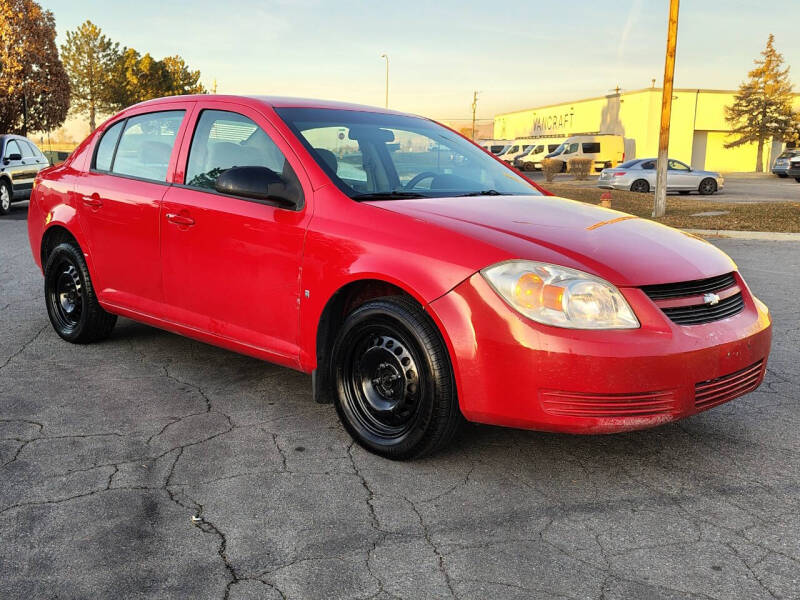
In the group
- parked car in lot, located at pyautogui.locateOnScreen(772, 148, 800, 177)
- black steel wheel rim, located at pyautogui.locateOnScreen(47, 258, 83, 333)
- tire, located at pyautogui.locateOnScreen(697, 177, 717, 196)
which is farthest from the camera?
parked car in lot, located at pyautogui.locateOnScreen(772, 148, 800, 177)

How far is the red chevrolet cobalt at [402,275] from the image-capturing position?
3158 millimetres

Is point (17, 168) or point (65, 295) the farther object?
point (17, 168)

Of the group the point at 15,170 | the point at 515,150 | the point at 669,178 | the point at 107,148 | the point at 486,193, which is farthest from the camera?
the point at 515,150

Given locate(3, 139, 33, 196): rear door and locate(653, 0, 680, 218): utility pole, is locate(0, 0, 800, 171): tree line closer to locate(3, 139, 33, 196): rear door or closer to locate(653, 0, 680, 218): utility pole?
locate(3, 139, 33, 196): rear door

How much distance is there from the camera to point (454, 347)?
3260 millimetres

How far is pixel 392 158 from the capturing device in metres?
4.40

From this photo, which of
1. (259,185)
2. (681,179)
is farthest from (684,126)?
(259,185)

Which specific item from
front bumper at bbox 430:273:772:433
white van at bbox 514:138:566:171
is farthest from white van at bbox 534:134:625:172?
front bumper at bbox 430:273:772:433

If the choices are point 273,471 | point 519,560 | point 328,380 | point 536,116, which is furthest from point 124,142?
point 536,116

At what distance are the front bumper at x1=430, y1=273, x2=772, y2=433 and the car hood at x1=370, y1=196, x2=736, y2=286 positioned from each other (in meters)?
0.14

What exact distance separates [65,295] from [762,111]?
2341 inches

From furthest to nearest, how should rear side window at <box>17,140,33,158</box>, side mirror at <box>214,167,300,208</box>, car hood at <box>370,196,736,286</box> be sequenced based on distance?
rear side window at <box>17,140,33,158</box>, side mirror at <box>214,167,300,208</box>, car hood at <box>370,196,736,286</box>

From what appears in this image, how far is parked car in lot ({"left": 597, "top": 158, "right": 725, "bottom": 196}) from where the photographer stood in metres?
26.6

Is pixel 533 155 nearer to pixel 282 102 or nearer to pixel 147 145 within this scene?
pixel 147 145
